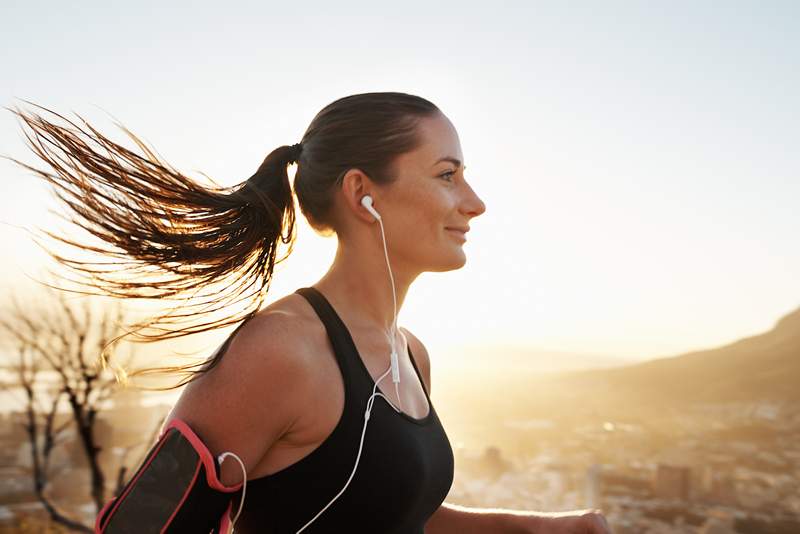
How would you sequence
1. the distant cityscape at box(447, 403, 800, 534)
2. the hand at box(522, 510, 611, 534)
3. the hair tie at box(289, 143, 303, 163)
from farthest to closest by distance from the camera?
the distant cityscape at box(447, 403, 800, 534) → the hair tie at box(289, 143, 303, 163) → the hand at box(522, 510, 611, 534)

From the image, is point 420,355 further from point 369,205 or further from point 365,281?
point 369,205

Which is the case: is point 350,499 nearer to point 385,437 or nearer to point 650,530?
point 385,437

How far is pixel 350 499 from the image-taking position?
1046 millimetres

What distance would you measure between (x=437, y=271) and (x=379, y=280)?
14 centimetres

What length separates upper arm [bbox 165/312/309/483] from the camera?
94cm

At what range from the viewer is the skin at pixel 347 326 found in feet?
3.13

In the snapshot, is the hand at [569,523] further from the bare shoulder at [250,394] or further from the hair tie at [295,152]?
the hair tie at [295,152]

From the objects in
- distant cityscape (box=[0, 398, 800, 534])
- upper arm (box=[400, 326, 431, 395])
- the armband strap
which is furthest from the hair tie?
distant cityscape (box=[0, 398, 800, 534])

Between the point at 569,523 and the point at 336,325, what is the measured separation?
69 cm

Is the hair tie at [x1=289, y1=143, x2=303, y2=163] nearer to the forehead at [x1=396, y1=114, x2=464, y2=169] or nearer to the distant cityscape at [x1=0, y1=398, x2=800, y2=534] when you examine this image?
the forehead at [x1=396, y1=114, x2=464, y2=169]

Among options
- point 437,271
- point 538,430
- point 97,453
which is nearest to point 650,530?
point 538,430

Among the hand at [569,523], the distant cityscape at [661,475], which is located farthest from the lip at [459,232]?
the distant cityscape at [661,475]

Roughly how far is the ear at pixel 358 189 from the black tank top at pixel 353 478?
0.92ft

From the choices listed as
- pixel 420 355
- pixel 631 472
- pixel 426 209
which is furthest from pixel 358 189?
pixel 631 472
